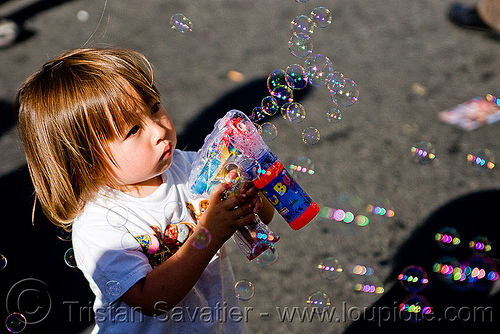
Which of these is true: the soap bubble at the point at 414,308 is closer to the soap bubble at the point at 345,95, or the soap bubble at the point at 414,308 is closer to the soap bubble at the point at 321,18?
the soap bubble at the point at 345,95

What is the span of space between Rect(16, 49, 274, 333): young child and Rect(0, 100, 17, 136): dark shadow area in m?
2.36

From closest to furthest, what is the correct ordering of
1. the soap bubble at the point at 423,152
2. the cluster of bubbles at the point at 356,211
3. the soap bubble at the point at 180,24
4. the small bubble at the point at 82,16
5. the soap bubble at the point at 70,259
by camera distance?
the soap bubble at the point at 70,259 < the soap bubble at the point at 180,24 < the cluster of bubbles at the point at 356,211 < the soap bubble at the point at 423,152 < the small bubble at the point at 82,16

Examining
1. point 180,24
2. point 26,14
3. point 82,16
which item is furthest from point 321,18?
point 26,14

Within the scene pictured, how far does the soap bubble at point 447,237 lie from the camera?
2412mm

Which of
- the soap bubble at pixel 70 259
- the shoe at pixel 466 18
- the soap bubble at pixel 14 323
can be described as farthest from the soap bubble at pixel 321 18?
the shoe at pixel 466 18

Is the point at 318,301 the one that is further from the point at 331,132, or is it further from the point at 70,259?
the point at 331,132

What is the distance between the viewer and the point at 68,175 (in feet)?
4.23

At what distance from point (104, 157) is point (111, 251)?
256 millimetres

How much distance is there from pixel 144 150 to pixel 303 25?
4.07ft

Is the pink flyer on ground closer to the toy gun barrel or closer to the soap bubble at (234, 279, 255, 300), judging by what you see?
the soap bubble at (234, 279, 255, 300)

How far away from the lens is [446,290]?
2260 mm

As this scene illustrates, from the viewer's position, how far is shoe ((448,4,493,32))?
3.98 metres

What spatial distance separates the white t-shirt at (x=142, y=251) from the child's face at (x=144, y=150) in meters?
0.12

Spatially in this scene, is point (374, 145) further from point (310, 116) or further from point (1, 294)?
point (1, 294)
